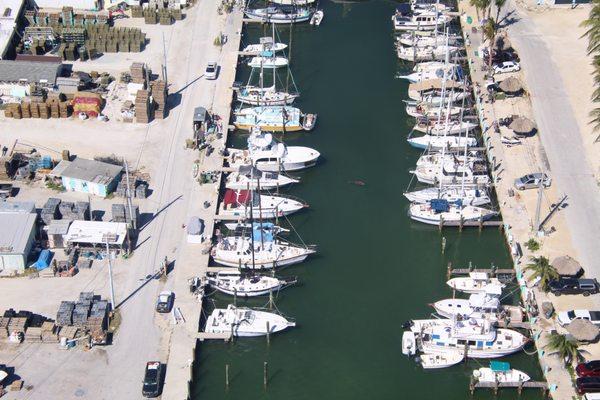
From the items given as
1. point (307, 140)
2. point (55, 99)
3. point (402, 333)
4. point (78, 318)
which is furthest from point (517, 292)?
point (55, 99)

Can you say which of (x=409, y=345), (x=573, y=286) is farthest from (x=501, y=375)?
(x=573, y=286)

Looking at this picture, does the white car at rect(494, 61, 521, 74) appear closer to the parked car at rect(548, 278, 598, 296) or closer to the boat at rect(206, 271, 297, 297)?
the parked car at rect(548, 278, 598, 296)

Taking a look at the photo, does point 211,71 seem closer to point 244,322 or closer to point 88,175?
point 88,175

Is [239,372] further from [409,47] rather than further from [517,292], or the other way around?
[409,47]

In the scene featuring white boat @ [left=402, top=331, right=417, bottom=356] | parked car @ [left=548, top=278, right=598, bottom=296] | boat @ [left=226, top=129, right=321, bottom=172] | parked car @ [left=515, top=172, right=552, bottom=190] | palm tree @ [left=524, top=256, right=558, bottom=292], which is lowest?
white boat @ [left=402, top=331, right=417, bottom=356]

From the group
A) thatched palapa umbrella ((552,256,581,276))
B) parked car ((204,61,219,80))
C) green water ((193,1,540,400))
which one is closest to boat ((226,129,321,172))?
green water ((193,1,540,400))

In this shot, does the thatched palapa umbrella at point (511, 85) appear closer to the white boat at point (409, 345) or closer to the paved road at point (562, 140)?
the paved road at point (562, 140)

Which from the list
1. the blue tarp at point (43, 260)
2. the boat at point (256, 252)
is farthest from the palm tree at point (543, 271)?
the blue tarp at point (43, 260)
